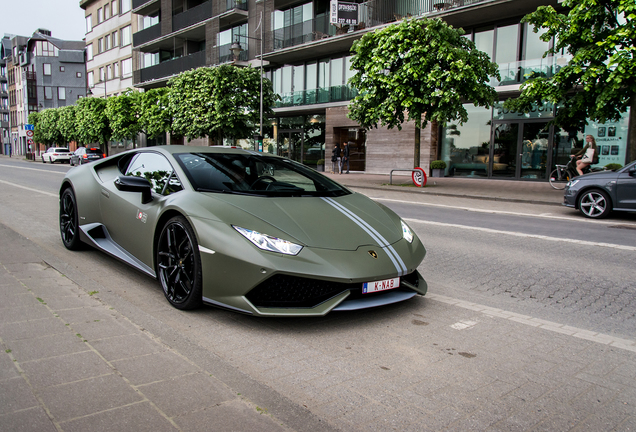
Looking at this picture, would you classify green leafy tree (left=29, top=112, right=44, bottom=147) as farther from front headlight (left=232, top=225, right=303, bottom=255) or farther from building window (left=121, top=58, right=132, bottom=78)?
front headlight (left=232, top=225, right=303, bottom=255)

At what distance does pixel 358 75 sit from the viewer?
19.7 m

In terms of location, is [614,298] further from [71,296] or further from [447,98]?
[447,98]

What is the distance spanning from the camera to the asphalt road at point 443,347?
2.59 meters

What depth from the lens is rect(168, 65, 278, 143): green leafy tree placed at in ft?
90.5

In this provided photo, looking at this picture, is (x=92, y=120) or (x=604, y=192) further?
(x=92, y=120)

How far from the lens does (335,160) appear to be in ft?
96.1

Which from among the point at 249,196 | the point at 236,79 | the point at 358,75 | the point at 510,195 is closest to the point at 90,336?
the point at 249,196

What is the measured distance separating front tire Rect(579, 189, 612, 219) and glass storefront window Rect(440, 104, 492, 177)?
12794 millimetres

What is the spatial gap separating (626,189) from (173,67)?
37.4m

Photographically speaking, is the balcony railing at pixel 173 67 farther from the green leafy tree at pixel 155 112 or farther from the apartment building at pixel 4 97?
the apartment building at pixel 4 97

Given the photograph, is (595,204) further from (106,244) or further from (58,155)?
(58,155)

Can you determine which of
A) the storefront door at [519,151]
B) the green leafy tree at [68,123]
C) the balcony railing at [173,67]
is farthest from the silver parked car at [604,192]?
the green leafy tree at [68,123]

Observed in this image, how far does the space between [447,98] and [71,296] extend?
50.1 ft

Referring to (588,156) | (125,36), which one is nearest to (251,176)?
(588,156)
